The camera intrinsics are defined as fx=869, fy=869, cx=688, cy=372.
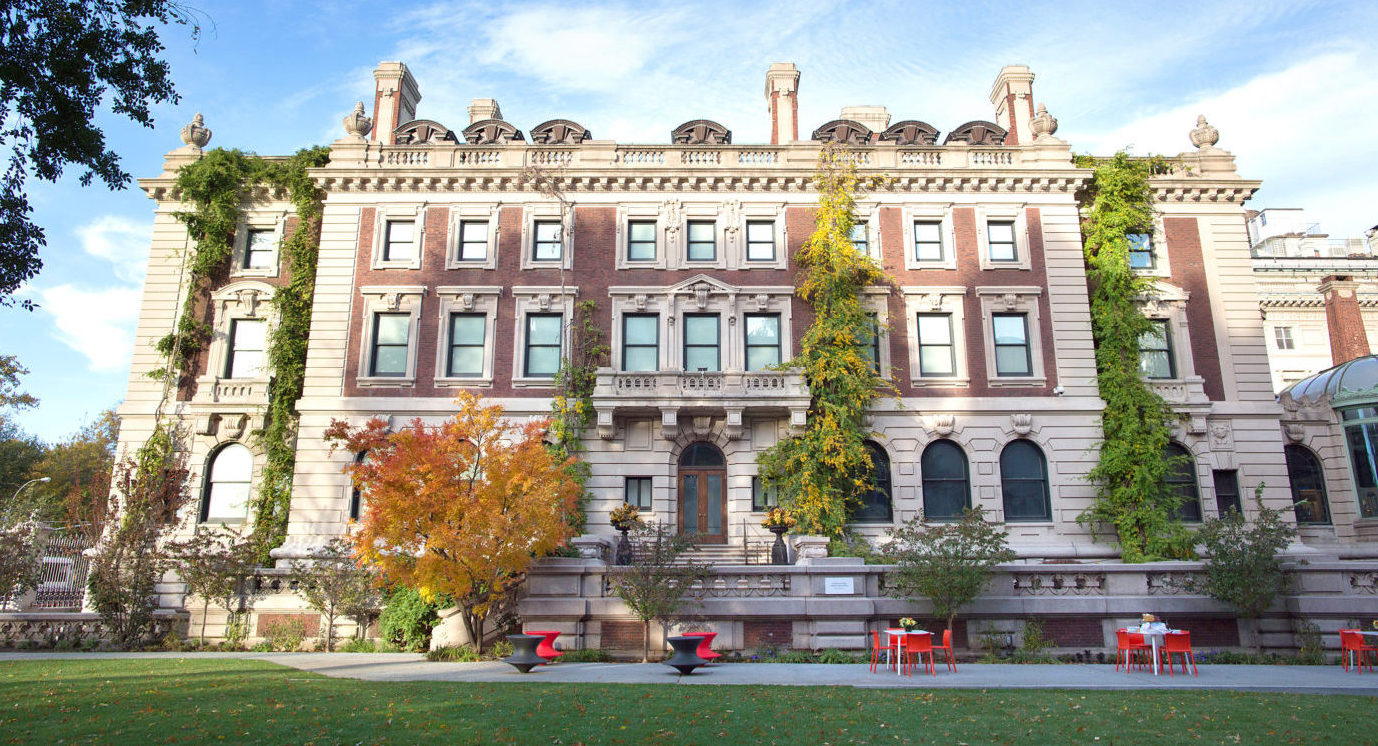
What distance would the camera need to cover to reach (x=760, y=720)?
1071cm

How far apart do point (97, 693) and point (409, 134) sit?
21.9 meters

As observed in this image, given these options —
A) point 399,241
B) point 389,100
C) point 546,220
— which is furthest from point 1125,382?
point 389,100

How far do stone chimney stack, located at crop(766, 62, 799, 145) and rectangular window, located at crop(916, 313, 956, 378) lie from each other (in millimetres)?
7777

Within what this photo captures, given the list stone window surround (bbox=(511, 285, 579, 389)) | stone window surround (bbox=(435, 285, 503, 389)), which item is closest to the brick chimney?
stone window surround (bbox=(511, 285, 579, 389))

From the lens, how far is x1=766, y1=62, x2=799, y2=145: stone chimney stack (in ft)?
97.0

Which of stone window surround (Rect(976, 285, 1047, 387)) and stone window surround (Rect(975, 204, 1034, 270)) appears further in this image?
stone window surround (Rect(975, 204, 1034, 270))

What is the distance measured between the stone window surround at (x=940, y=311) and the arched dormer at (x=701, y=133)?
794cm

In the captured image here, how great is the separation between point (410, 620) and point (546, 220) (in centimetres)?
1349

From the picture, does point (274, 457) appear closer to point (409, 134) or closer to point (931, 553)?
point (409, 134)

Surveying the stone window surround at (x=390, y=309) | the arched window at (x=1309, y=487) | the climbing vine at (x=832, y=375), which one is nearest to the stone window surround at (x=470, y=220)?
the stone window surround at (x=390, y=309)

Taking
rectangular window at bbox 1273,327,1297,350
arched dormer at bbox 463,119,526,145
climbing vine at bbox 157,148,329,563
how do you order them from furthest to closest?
1. rectangular window at bbox 1273,327,1297,350
2. arched dormer at bbox 463,119,526,145
3. climbing vine at bbox 157,148,329,563

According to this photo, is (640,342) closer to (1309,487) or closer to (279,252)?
(279,252)

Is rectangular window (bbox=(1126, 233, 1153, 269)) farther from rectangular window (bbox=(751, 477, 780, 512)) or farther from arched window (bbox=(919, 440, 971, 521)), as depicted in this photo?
rectangular window (bbox=(751, 477, 780, 512))

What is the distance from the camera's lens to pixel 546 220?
28141 mm
